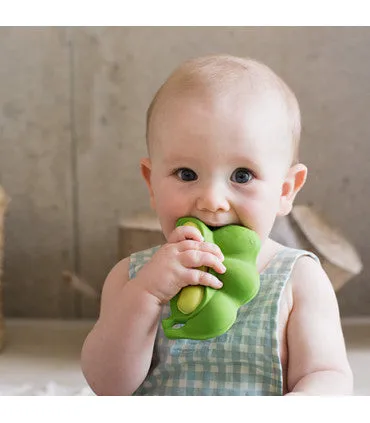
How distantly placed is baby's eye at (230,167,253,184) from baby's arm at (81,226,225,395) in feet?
0.20

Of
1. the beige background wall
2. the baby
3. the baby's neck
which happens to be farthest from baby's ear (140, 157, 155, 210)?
the beige background wall

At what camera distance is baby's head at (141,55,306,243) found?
2.08 feet

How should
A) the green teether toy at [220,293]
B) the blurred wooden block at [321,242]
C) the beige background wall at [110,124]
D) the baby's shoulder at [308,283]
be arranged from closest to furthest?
the green teether toy at [220,293] < the baby's shoulder at [308,283] < the blurred wooden block at [321,242] < the beige background wall at [110,124]

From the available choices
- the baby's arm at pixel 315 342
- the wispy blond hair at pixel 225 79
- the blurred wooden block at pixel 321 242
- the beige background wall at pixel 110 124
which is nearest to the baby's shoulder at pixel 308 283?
the baby's arm at pixel 315 342

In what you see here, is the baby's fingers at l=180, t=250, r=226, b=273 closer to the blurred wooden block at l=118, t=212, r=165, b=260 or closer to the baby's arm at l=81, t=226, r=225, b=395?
the baby's arm at l=81, t=226, r=225, b=395

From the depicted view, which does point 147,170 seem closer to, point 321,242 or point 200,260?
point 200,260

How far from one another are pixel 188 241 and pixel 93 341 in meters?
0.15

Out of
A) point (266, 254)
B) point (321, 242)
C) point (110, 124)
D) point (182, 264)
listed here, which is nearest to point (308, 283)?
point (266, 254)

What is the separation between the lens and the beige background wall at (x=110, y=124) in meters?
1.52

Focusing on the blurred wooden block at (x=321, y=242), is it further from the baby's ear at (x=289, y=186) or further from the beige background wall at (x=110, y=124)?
the baby's ear at (x=289, y=186)

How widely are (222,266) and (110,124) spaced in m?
0.98

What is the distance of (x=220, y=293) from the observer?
0.61 m
